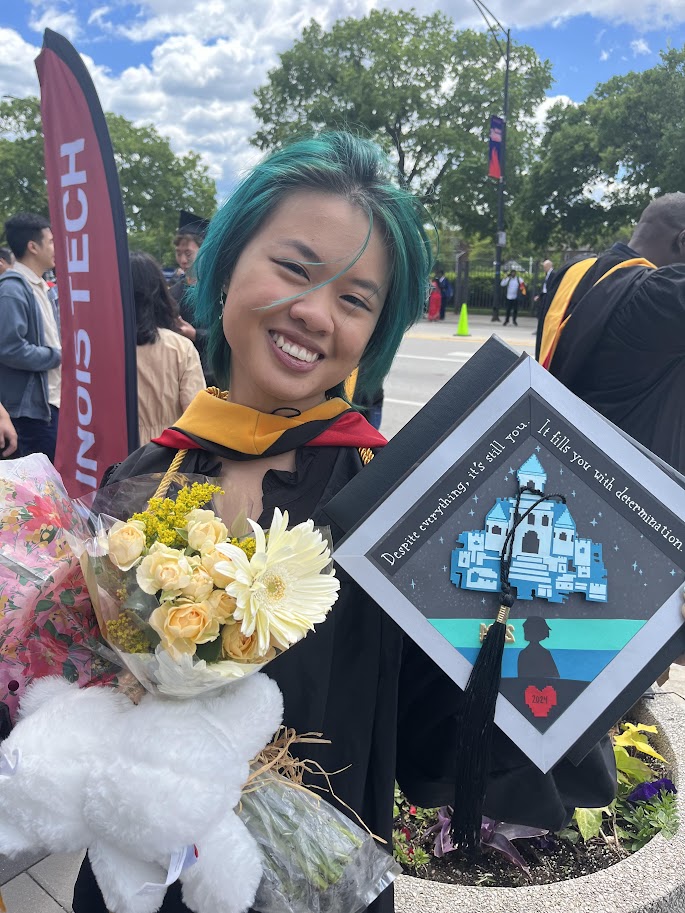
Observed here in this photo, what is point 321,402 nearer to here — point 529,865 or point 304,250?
point 304,250

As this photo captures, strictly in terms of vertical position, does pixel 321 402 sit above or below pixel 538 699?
above

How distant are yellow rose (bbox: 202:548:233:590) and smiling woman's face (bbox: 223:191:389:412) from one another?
1.41 ft

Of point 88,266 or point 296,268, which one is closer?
point 296,268

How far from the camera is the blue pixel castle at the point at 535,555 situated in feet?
3.13

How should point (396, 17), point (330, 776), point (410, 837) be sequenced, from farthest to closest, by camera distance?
point (396, 17)
point (410, 837)
point (330, 776)

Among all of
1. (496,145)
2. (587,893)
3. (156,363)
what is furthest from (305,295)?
(496,145)

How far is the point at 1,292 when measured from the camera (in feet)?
13.0

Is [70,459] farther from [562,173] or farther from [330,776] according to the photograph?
[562,173]

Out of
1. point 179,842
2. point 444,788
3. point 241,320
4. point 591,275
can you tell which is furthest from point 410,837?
point 591,275

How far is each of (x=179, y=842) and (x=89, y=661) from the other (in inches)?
10.5

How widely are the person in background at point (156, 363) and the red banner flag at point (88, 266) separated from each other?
654mm

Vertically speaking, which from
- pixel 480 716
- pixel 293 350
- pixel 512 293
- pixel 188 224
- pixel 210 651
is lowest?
pixel 480 716

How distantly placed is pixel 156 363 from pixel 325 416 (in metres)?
2.31

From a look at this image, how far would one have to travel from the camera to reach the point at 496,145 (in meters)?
20.9
